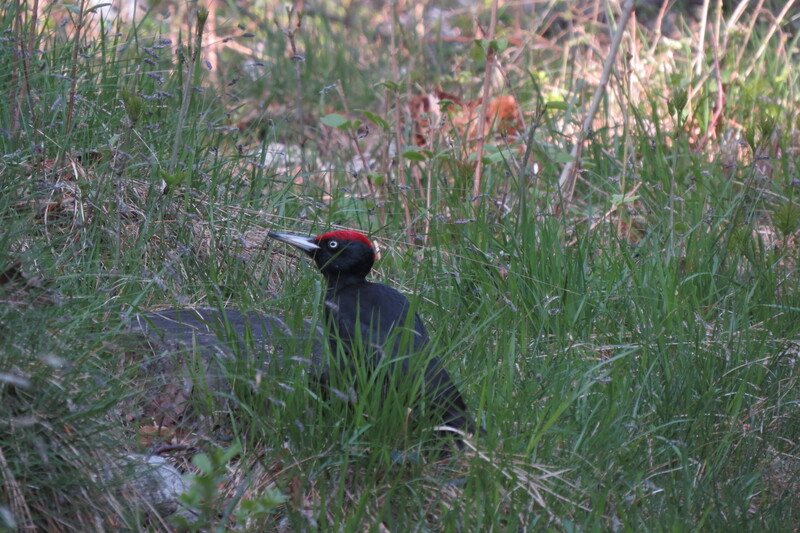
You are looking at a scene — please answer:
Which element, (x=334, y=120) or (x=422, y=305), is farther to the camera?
(x=334, y=120)

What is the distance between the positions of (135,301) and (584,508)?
1589 mm

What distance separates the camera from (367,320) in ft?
10.6

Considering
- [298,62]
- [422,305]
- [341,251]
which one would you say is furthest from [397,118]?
[341,251]

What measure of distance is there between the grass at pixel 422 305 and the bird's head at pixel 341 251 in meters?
0.14

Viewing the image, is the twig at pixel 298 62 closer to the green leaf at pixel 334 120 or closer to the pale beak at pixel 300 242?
the green leaf at pixel 334 120

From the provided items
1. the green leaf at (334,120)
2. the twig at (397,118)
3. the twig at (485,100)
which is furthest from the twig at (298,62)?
the twig at (485,100)

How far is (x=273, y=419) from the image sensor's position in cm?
278

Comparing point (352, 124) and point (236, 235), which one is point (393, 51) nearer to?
point (352, 124)

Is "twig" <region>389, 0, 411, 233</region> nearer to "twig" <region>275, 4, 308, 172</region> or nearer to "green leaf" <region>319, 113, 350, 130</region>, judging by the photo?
"green leaf" <region>319, 113, 350, 130</region>

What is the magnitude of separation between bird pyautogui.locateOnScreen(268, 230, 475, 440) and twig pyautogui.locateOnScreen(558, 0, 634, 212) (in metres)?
1.26

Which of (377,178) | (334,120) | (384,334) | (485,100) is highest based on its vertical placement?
(485,100)

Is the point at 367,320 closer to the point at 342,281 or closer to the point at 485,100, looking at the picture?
the point at 342,281

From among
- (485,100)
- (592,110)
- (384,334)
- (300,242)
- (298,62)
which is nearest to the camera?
(384,334)

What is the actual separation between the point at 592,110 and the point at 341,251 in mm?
1763
